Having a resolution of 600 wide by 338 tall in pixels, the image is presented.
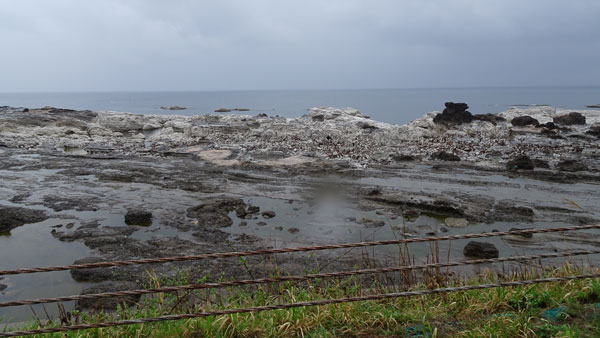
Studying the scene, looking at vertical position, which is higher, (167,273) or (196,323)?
(196,323)

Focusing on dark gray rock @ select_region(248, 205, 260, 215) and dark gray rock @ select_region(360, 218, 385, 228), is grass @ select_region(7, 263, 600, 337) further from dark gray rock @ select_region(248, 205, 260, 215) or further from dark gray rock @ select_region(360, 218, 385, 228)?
dark gray rock @ select_region(248, 205, 260, 215)

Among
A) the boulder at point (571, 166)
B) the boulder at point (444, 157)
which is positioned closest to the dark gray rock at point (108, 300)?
the boulder at point (444, 157)

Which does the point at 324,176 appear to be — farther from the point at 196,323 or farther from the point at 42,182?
the point at 196,323

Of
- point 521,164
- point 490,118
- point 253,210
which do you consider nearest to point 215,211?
point 253,210

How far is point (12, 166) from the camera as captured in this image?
57.6ft

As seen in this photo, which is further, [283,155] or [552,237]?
[283,155]

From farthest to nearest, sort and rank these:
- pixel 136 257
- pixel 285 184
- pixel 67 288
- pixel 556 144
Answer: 1. pixel 556 144
2. pixel 285 184
3. pixel 136 257
4. pixel 67 288

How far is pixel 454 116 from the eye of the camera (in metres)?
33.6

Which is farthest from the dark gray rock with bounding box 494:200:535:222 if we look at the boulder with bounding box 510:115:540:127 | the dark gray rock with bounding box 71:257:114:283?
the boulder with bounding box 510:115:540:127

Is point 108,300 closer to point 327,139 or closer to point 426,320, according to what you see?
point 426,320

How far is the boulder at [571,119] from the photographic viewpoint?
32.6m

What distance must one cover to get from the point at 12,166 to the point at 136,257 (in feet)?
43.4

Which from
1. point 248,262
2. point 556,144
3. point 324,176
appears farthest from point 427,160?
point 248,262

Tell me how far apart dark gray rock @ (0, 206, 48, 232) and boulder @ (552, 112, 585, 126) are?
3765 cm
